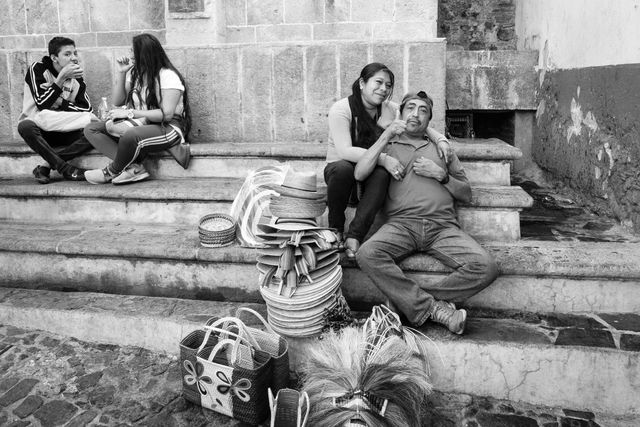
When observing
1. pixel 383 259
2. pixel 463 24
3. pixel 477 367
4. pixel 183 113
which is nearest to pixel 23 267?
pixel 183 113

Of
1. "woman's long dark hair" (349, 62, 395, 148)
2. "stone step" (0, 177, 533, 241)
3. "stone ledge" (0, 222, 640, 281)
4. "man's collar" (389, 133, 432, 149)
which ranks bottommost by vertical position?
"stone ledge" (0, 222, 640, 281)

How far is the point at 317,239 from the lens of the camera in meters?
3.12

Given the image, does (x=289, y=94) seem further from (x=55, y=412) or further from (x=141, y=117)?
(x=55, y=412)

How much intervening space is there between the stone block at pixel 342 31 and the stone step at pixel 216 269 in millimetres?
2605

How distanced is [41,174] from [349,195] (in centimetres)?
298

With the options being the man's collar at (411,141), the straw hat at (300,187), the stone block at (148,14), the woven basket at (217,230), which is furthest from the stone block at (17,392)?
the stone block at (148,14)

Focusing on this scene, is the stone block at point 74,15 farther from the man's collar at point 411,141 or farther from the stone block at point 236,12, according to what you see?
the man's collar at point 411,141

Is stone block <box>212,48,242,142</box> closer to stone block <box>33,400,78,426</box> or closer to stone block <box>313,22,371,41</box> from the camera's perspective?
stone block <box>313,22,371,41</box>

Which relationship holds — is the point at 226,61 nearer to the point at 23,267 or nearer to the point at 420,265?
A: the point at 23,267

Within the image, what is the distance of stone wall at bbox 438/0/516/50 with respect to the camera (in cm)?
771

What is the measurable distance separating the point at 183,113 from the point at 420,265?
2.90 meters

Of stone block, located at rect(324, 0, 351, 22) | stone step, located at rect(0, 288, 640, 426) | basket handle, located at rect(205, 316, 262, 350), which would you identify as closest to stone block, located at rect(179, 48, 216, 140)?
stone block, located at rect(324, 0, 351, 22)

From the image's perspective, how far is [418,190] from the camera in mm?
3455

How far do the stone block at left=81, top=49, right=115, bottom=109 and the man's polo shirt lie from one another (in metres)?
3.66
